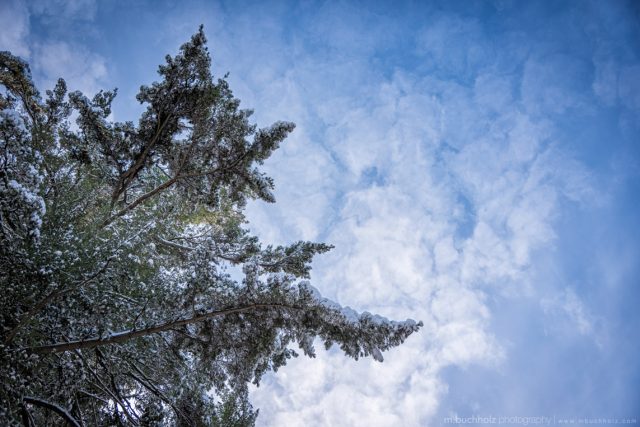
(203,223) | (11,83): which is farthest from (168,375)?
(11,83)

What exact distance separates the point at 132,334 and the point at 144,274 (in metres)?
1.22

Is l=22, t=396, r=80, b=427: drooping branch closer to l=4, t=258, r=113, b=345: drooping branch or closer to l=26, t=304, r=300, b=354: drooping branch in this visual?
l=26, t=304, r=300, b=354: drooping branch

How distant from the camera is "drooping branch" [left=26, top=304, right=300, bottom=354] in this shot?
5320 millimetres

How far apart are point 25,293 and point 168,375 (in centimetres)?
372

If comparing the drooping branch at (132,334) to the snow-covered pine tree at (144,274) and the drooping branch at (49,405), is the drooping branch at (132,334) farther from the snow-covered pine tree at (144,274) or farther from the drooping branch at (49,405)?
the drooping branch at (49,405)

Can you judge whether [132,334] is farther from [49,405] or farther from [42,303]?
[42,303]

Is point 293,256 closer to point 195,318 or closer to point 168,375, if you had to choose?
point 195,318

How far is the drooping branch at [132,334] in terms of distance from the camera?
5.32 m

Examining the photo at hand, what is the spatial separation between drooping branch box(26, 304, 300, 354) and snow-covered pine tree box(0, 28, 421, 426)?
0.09 ft

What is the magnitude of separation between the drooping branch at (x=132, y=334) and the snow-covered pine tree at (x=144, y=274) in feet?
0.09

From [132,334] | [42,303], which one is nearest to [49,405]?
[132,334]

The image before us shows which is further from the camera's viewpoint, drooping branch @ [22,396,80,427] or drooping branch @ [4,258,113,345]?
drooping branch @ [22,396,80,427]

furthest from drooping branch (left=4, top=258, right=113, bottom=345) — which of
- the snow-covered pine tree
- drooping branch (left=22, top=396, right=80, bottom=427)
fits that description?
drooping branch (left=22, top=396, right=80, bottom=427)

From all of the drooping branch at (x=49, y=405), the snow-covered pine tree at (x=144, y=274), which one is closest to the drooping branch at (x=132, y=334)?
the snow-covered pine tree at (x=144, y=274)
